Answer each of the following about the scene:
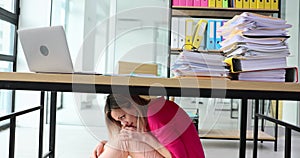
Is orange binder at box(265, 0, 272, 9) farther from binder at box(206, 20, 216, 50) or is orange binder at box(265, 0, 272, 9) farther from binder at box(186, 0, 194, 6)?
binder at box(186, 0, 194, 6)

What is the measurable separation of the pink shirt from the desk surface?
0.33m

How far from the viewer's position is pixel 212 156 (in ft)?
8.93

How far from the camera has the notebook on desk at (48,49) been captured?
38.1 inches

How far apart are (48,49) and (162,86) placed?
38cm

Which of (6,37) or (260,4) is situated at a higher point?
(260,4)

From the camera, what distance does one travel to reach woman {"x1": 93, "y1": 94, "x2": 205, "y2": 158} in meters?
1.13

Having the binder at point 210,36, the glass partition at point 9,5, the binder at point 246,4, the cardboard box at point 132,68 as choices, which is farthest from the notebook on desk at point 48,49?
the glass partition at point 9,5

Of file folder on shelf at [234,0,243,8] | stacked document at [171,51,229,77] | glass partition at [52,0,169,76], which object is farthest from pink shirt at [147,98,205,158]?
glass partition at [52,0,169,76]

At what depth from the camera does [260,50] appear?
37.5 inches

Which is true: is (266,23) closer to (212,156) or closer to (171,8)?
(212,156)

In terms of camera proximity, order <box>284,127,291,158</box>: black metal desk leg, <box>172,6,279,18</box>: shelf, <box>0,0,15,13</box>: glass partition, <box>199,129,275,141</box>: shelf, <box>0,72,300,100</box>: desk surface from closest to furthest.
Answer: <box>0,72,300,100</box>: desk surface
<box>284,127,291,158</box>: black metal desk leg
<box>199,129,275,141</box>: shelf
<box>172,6,279,18</box>: shelf
<box>0,0,15,13</box>: glass partition

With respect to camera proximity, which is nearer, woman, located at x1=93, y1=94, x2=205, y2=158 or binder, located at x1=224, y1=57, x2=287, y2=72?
binder, located at x1=224, y1=57, x2=287, y2=72

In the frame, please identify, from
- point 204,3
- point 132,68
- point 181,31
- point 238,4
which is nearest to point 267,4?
point 238,4

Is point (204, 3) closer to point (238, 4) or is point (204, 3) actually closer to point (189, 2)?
point (189, 2)
